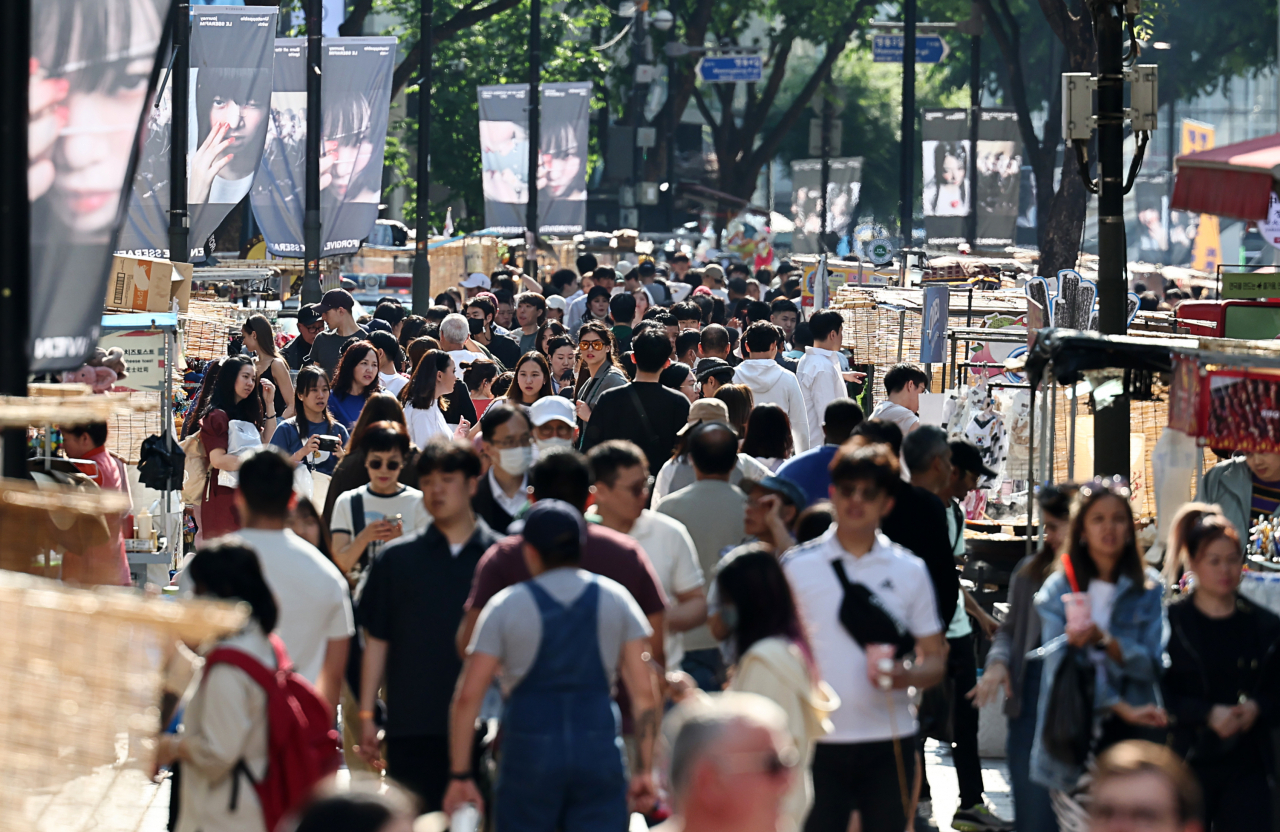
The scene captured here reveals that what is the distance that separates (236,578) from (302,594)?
29.3 inches

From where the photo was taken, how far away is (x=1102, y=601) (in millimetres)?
5922

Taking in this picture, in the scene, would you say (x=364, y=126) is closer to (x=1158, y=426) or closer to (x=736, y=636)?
(x=1158, y=426)

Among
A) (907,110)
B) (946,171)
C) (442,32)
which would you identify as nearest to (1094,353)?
(946,171)

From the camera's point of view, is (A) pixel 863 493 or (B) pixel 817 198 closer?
(A) pixel 863 493

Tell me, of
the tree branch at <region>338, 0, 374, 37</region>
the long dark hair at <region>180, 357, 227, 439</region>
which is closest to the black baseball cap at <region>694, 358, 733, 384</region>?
the long dark hair at <region>180, 357, 227, 439</region>

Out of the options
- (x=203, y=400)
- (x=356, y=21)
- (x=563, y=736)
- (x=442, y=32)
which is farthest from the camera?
(x=442, y=32)

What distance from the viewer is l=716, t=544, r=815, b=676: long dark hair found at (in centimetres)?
516

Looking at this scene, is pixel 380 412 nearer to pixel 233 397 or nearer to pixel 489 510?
pixel 489 510

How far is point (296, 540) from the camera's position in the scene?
5715 mm

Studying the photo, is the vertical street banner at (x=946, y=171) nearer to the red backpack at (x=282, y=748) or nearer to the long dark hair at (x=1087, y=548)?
the long dark hair at (x=1087, y=548)

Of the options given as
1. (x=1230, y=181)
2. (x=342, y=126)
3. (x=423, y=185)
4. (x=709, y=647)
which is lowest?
(x=709, y=647)

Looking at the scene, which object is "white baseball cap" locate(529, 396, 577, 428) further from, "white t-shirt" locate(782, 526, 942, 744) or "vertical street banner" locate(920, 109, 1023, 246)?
"vertical street banner" locate(920, 109, 1023, 246)

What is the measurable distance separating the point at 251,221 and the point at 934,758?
28.6 m

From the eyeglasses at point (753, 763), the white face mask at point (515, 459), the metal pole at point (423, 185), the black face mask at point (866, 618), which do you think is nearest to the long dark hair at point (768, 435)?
the white face mask at point (515, 459)
